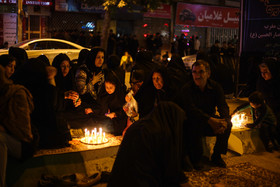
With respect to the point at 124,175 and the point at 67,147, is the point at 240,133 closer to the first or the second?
the point at 67,147

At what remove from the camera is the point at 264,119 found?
20.7ft

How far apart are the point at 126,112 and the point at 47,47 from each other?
854 centimetres

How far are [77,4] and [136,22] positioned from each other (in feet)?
16.2

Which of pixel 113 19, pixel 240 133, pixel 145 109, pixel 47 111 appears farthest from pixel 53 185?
pixel 113 19

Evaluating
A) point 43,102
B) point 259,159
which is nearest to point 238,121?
point 259,159

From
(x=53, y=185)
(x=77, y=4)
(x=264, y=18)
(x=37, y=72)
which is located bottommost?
(x=53, y=185)

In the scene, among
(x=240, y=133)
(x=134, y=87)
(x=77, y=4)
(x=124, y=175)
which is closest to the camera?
(x=124, y=175)

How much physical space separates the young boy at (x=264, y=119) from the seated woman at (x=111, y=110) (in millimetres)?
2229

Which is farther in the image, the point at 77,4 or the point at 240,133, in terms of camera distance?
the point at 77,4

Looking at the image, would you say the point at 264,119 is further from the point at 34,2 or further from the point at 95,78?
the point at 34,2

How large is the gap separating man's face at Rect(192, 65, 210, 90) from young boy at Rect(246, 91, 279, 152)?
5.12 feet

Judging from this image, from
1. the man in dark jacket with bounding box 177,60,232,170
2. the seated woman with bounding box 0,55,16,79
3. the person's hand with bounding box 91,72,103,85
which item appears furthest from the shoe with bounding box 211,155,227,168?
the seated woman with bounding box 0,55,16,79

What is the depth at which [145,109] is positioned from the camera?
545 centimetres

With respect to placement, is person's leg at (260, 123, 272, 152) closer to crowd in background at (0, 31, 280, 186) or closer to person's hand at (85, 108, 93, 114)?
crowd in background at (0, 31, 280, 186)
